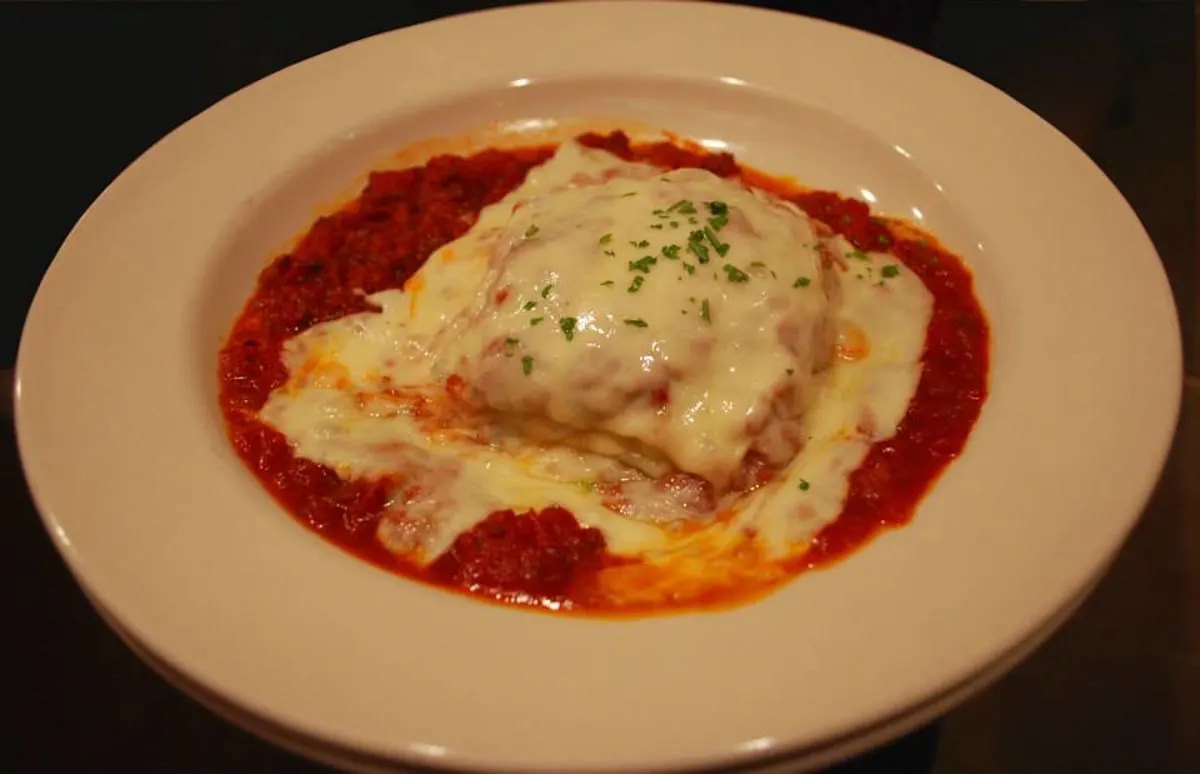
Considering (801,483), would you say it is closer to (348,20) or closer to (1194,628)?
(1194,628)

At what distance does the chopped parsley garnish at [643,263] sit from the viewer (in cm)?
272

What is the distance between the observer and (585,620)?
2.17m

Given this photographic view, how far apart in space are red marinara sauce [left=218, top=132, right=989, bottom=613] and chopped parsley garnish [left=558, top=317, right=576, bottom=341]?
460 millimetres

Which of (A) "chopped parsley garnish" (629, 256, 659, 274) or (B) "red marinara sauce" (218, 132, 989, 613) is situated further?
(A) "chopped parsley garnish" (629, 256, 659, 274)

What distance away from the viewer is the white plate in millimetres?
1903

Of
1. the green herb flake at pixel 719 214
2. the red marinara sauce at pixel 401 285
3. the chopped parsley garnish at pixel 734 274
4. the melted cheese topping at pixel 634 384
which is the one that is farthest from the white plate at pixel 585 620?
the green herb flake at pixel 719 214

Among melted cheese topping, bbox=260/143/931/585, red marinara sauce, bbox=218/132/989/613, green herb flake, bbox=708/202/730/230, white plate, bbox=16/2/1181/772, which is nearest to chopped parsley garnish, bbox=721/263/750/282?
melted cheese topping, bbox=260/143/931/585

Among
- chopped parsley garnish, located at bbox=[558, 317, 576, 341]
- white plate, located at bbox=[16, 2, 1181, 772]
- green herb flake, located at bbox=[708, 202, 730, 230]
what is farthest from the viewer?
green herb flake, located at bbox=[708, 202, 730, 230]

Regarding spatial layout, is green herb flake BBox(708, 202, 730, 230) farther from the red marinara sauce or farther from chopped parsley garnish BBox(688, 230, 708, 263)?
the red marinara sauce

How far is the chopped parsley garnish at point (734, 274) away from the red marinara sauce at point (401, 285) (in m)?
0.55

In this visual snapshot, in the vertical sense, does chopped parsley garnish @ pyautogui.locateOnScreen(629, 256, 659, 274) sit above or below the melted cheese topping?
above

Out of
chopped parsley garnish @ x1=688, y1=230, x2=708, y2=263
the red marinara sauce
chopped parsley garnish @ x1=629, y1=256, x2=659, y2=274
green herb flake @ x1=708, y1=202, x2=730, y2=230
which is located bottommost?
the red marinara sauce

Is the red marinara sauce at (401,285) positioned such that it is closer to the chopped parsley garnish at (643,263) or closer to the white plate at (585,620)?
the white plate at (585,620)

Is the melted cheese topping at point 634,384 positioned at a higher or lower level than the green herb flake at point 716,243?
lower
